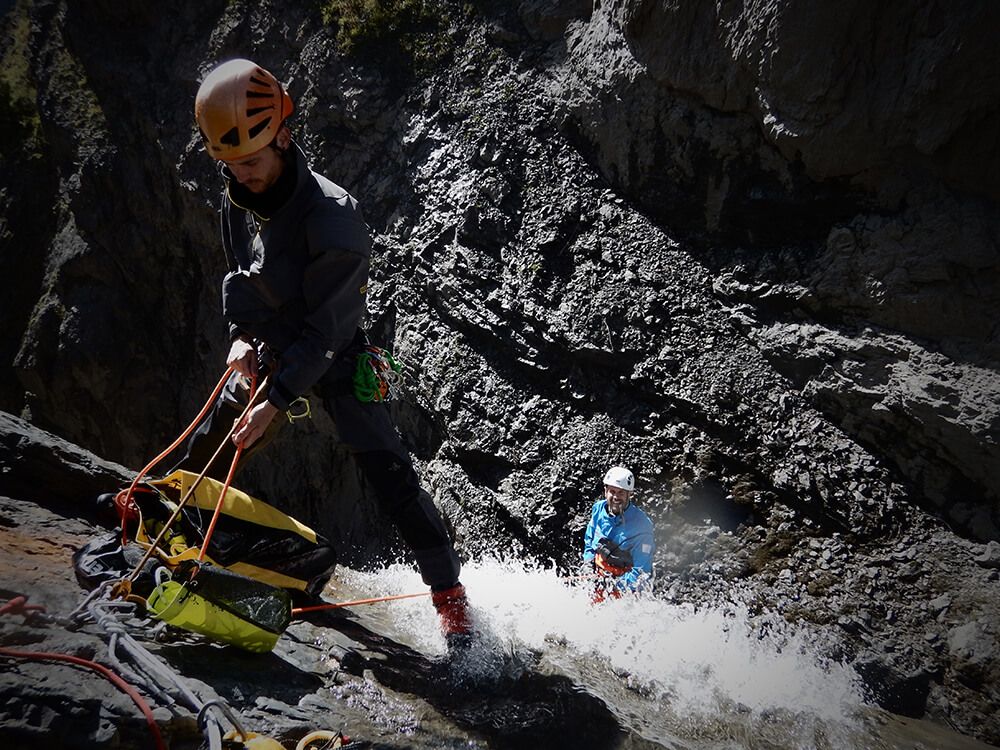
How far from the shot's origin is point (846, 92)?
4.38 metres

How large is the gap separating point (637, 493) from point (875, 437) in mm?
1700

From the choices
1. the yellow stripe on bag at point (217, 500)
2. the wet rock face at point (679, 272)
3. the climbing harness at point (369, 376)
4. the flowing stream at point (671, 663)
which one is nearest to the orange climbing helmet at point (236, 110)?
the climbing harness at point (369, 376)

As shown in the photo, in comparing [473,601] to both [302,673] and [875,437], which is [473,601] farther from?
[875,437]

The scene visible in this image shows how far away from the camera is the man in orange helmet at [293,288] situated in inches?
114

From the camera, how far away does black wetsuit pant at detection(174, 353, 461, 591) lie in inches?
132

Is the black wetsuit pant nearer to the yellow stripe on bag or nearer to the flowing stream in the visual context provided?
the yellow stripe on bag

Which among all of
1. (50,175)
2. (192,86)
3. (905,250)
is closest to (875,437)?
(905,250)

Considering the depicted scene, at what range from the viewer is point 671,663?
405cm

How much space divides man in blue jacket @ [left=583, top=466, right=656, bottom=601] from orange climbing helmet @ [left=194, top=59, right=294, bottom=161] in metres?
3.35

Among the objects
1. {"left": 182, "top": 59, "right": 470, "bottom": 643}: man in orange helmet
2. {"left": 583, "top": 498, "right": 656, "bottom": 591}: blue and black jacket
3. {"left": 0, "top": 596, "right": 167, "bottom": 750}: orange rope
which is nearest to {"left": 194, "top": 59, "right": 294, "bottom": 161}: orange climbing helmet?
{"left": 182, "top": 59, "right": 470, "bottom": 643}: man in orange helmet

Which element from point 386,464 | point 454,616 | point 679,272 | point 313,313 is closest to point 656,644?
point 454,616

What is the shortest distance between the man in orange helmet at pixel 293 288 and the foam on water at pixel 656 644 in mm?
731

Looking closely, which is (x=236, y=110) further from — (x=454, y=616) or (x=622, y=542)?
(x=622, y=542)

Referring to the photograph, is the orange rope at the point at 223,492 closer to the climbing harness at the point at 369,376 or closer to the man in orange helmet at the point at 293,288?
the man in orange helmet at the point at 293,288
